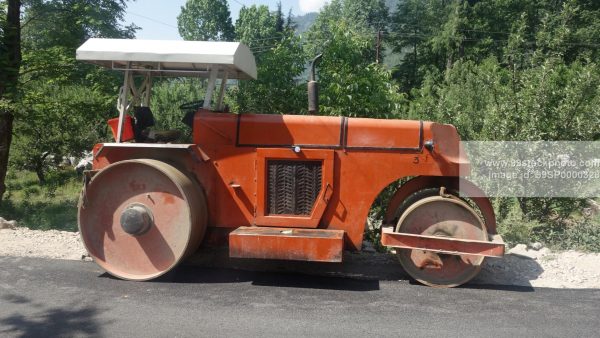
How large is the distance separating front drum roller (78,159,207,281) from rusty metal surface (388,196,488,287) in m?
2.10

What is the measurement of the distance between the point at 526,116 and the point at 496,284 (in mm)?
3402

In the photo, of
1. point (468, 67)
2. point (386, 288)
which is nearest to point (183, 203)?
point (386, 288)

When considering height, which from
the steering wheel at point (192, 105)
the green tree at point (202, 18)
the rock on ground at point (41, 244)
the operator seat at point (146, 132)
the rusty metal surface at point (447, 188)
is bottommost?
the rock on ground at point (41, 244)

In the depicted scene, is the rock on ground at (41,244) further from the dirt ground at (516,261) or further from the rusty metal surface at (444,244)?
the rusty metal surface at (444,244)

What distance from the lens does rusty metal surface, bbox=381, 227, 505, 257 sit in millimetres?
5148

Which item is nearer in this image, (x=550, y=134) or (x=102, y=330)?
(x=102, y=330)

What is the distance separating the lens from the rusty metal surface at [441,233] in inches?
209

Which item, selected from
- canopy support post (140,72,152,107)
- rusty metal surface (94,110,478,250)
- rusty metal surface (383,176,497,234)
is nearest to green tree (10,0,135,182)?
canopy support post (140,72,152,107)

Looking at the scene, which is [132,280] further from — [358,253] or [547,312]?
[547,312]

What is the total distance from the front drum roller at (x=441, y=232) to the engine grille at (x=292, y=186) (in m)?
0.94

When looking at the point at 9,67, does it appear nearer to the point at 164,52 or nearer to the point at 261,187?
the point at 164,52

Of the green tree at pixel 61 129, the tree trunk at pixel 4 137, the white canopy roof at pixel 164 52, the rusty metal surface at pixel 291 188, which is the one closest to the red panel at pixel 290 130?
the rusty metal surface at pixel 291 188

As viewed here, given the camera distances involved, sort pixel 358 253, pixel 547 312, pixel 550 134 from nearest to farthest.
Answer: pixel 547 312 → pixel 358 253 → pixel 550 134

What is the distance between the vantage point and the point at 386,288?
527 cm
